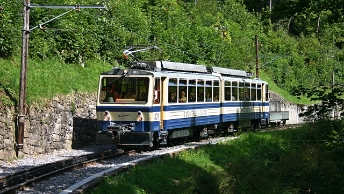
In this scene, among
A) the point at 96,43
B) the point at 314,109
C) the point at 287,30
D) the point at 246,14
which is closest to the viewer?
the point at 314,109

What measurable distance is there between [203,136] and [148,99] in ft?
18.5

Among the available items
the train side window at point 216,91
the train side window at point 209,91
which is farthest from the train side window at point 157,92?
the train side window at point 216,91

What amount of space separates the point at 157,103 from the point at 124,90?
116 cm

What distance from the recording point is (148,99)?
749 inches

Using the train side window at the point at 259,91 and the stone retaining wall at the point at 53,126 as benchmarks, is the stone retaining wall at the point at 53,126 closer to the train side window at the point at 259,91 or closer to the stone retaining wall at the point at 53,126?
the stone retaining wall at the point at 53,126

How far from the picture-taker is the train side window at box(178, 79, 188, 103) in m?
21.0

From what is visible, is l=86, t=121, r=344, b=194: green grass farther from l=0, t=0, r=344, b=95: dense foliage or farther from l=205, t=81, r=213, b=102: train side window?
l=205, t=81, r=213, b=102: train side window

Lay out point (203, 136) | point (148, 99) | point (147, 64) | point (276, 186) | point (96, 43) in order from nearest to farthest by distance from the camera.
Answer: point (276, 186) → point (148, 99) → point (147, 64) → point (203, 136) → point (96, 43)

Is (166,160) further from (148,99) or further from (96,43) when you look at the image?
(96,43)

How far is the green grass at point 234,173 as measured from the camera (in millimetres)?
14023

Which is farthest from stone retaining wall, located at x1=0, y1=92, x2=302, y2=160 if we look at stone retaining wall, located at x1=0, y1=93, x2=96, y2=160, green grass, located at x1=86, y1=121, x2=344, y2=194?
green grass, located at x1=86, y1=121, x2=344, y2=194

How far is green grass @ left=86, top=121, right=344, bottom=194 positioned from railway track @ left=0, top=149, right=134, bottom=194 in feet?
5.13

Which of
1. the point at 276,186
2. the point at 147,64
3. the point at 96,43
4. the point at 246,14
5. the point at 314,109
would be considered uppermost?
the point at 246,14

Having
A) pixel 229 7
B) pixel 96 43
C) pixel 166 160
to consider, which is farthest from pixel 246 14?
pixel 166 160
